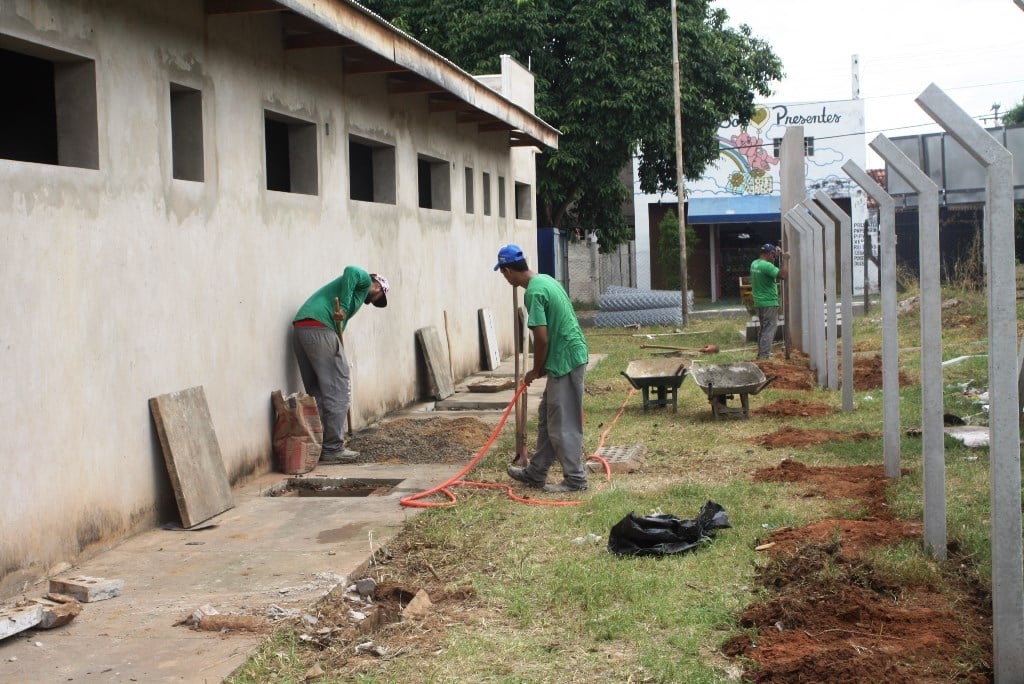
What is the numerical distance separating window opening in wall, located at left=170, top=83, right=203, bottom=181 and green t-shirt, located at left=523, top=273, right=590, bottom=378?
2720 mm

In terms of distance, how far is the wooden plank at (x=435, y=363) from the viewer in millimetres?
14062

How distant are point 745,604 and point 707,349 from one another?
14.3 metres

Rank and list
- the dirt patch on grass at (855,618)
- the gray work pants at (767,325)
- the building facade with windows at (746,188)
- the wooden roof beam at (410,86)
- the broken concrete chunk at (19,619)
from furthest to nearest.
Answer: the building facade with windows at (746,188), the gray work pants at (767,325), the wooden roof beam at (410,86), the broken concrete chunk at (19,619), the dirt patch on grass at (855,618)

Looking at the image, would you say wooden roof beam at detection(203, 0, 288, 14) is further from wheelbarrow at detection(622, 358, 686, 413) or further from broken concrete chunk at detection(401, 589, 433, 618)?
wheelbarrow at detection(622, 358, 686, 413)

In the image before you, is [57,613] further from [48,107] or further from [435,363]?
[435,363]

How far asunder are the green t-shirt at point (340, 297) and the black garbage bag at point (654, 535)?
406 centimetres

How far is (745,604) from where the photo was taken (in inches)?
222

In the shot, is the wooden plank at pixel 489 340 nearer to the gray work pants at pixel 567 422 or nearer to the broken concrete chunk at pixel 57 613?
the gray work pants at pixel 567 422

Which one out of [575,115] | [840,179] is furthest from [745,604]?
[840,179]

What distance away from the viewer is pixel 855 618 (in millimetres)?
5191

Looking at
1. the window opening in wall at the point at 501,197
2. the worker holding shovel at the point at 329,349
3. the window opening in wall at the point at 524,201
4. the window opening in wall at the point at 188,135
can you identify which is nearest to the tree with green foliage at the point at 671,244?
the window opening in wall at the point at 524,201

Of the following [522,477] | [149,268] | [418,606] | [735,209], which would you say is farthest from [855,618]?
[735,209]

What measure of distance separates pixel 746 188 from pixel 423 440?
3044 cm

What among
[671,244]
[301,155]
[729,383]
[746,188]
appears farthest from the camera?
[746,188]
